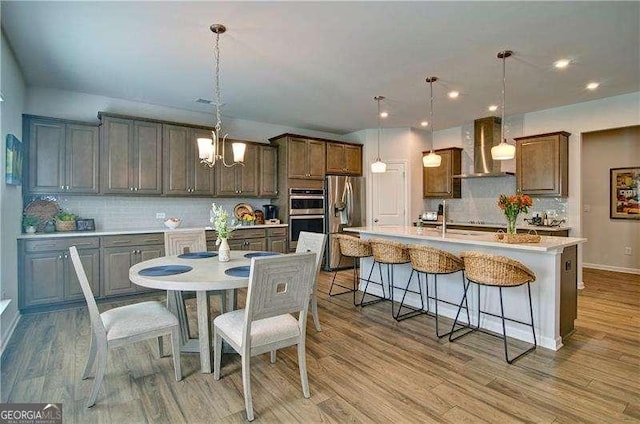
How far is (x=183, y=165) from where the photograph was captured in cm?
498

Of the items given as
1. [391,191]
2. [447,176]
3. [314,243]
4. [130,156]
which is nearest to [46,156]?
[130,156]

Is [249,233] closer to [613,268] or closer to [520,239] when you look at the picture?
[520,239]

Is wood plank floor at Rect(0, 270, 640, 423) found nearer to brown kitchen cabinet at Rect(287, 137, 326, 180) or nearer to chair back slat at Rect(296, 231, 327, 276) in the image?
chair back slat at Rect(296, 231, 327, 276)

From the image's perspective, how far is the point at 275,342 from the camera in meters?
2.19

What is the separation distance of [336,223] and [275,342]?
4.07m

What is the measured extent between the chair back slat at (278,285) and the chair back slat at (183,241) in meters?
1.83

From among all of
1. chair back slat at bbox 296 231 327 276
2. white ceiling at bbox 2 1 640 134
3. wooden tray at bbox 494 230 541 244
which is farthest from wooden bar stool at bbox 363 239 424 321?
white ceiling at bbox 2 1 640 134

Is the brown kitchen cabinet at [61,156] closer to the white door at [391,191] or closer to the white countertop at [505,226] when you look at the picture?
the white door at [391,191]

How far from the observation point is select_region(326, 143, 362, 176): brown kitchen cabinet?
6309 mm

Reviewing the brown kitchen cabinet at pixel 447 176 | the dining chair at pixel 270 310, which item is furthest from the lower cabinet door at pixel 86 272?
the brown kitchen cabinet at pixel 447 176

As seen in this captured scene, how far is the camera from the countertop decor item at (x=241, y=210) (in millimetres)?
5719

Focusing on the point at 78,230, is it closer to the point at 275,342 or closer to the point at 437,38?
the point at 275,342

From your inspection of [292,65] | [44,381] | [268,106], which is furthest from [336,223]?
[44,381]

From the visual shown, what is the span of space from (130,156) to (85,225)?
42.9 inches
